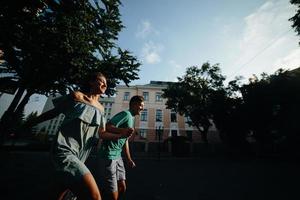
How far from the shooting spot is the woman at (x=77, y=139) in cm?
157

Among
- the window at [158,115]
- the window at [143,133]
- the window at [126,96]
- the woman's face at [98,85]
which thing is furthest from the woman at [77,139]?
the window at [126,96]

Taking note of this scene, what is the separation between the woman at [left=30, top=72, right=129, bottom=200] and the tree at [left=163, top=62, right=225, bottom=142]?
24.6 meters

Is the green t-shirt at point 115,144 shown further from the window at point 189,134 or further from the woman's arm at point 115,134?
the window at point 189,134

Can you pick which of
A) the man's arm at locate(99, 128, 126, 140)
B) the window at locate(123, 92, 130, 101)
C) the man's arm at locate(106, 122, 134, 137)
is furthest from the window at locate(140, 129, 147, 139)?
the man's arm at locate(99, 128, 126, 140)

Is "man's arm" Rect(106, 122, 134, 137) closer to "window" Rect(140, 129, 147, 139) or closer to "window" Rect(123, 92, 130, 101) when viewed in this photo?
"window" Rect(140, 129, 147, 139)

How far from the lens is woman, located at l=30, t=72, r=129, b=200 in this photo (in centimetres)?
157

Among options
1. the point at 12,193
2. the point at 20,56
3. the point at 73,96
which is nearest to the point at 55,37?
the point at 20,56

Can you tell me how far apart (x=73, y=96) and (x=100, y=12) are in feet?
28.2

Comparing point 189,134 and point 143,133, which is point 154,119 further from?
point 189,134

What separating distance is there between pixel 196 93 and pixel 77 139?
84.5ft

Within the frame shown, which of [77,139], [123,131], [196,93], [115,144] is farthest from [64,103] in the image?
[196,93]

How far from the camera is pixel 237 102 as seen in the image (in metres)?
23.7

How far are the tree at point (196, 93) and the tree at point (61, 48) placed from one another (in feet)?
56.5

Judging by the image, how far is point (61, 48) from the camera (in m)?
8.26
